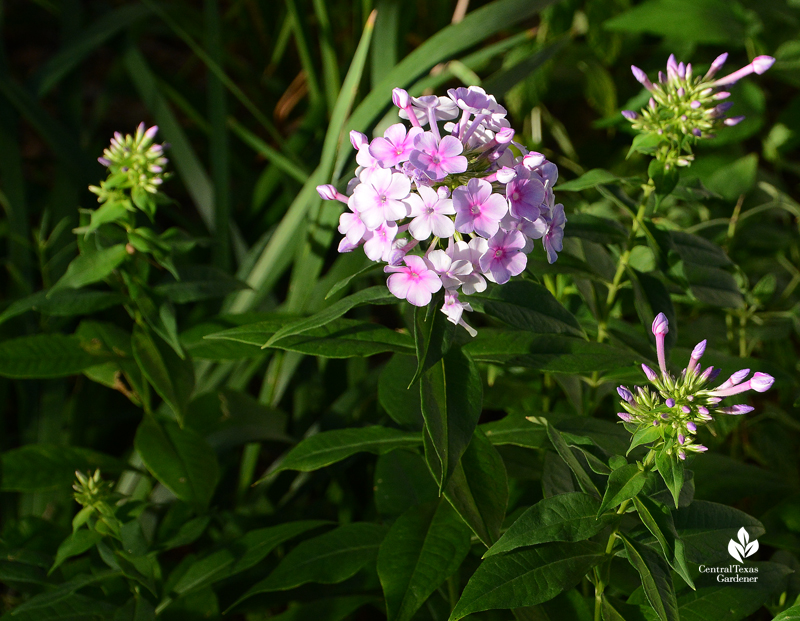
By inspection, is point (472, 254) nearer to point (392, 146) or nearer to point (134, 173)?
point (392, 146)

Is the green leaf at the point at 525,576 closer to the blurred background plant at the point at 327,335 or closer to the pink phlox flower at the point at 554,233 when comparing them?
the blurred background plant at the point at 327,335

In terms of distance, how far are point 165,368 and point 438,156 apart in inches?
26.8

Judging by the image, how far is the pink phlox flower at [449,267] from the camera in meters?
0.82

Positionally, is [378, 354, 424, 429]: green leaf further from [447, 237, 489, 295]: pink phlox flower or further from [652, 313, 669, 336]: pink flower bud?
[652, 313, 669, 336]: pink flower bud

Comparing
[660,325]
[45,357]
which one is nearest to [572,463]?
[660,325]

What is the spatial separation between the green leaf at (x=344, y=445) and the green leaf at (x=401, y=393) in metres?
0.05

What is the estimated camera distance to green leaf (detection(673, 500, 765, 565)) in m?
0.89

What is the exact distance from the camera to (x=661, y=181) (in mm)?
1035

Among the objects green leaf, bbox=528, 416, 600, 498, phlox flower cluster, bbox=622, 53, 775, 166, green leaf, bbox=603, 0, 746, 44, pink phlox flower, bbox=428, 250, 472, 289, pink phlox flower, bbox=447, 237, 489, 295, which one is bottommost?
green leaf, bbox=528, 416, 600, 498

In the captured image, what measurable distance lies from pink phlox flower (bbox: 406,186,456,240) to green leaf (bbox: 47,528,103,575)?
69 centimetres

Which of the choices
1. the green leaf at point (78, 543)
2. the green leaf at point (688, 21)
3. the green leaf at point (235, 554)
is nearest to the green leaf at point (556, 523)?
the green leaf at point (235, 554)

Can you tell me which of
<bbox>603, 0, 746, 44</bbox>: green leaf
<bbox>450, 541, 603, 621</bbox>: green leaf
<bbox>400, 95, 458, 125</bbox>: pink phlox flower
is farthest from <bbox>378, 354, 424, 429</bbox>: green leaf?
<bbox>603, 0, 746, 44</bbox>: green leaf

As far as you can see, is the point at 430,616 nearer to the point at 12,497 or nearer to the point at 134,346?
the point at 134,346

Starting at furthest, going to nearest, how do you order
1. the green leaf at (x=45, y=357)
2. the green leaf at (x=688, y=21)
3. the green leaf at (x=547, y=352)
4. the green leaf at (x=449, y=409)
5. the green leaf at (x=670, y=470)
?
the green leaf at (x=688, y=21), the green leaf at (x=45, y=357), the green leaf at (x=547, y=352), the green leaf at (x=449, y=409), the green leaf at (x=670, y=470)
